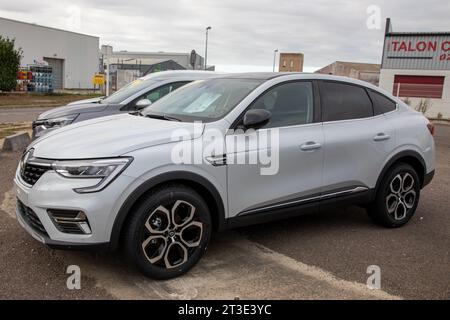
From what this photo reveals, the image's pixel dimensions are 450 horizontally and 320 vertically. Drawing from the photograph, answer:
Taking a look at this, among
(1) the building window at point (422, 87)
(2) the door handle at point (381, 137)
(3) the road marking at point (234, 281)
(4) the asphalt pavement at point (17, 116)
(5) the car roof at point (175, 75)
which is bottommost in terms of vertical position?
(3) the road marking at point (234, 281)

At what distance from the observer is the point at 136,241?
351 centimetres

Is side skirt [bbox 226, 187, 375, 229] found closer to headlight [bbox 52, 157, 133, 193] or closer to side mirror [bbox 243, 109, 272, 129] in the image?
side mirror [bbox 243, 109, 272, 129]

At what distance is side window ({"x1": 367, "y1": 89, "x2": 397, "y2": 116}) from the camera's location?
5.14 meters

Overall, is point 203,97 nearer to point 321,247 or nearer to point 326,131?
point 326,131

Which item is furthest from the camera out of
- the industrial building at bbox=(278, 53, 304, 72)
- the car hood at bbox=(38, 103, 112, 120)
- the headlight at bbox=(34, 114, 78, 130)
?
the industrial building at bbox=(278, 53, 304, 72)

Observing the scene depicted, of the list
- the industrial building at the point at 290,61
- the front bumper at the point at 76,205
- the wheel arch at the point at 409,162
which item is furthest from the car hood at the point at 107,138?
the industrial building at the point at 290,61

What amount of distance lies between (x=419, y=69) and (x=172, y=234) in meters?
28.4

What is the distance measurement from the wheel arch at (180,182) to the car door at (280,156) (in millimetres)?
126

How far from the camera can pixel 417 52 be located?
28422 mm

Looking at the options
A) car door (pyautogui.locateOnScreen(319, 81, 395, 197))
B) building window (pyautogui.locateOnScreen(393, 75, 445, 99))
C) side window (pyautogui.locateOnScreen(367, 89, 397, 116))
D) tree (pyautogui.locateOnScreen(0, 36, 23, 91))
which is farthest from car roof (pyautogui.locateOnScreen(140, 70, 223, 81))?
tree (pyautogui.locateOnScreen(0, 36, 23, 91))

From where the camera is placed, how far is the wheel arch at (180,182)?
11.2ft

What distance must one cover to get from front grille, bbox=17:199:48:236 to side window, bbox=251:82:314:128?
2.02 metres

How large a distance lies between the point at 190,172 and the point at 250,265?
1.06 meters

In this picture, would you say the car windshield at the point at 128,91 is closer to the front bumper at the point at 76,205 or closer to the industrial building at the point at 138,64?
the front bumper at the point at 76,205
